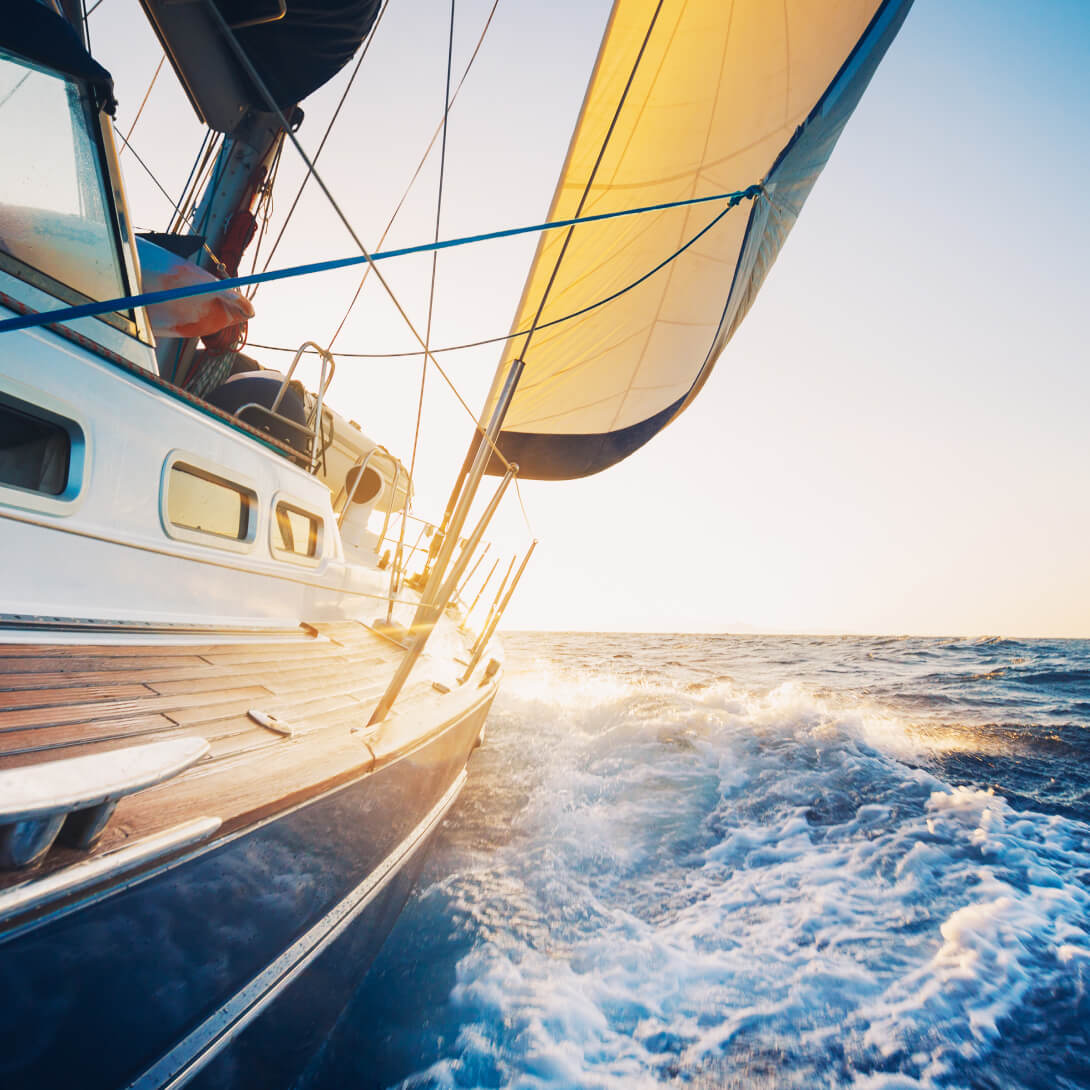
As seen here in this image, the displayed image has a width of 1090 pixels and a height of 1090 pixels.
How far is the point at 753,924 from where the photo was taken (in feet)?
10.0

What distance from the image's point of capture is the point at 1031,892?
3.24 m

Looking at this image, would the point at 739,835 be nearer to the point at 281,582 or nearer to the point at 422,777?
the point at 422,777

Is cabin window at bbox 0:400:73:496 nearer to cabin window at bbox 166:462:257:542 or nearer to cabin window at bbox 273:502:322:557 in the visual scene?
cabin window at bbox 166:462:257:542

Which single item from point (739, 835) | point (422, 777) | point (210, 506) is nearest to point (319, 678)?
point (422, 777)

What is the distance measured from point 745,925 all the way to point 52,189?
17.4 feet

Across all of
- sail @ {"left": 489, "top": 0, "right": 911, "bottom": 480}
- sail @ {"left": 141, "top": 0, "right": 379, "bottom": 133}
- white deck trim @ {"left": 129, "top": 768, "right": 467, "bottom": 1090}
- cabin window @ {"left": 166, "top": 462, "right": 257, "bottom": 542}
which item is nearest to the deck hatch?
cabin window @ {"left": 166, "top": 462, "right": 257, "bottom": 542}

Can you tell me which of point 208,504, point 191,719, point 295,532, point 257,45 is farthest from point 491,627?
point 257,45

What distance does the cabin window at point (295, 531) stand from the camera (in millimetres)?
3540

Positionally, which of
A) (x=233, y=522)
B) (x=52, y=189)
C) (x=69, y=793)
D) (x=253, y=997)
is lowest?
(x=253, y=997)

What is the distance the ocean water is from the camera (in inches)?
83.5

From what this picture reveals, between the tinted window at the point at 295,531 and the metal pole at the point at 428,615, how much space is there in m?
2.02

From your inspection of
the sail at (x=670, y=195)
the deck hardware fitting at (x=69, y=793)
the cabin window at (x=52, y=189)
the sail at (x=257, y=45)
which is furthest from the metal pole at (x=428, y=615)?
the sail at (x=257, y=45)

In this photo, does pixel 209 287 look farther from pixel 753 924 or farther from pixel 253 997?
pixel 753 924

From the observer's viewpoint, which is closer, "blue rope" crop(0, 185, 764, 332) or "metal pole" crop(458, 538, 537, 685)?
"blue rope" crop(0, 185, 764, 332)
